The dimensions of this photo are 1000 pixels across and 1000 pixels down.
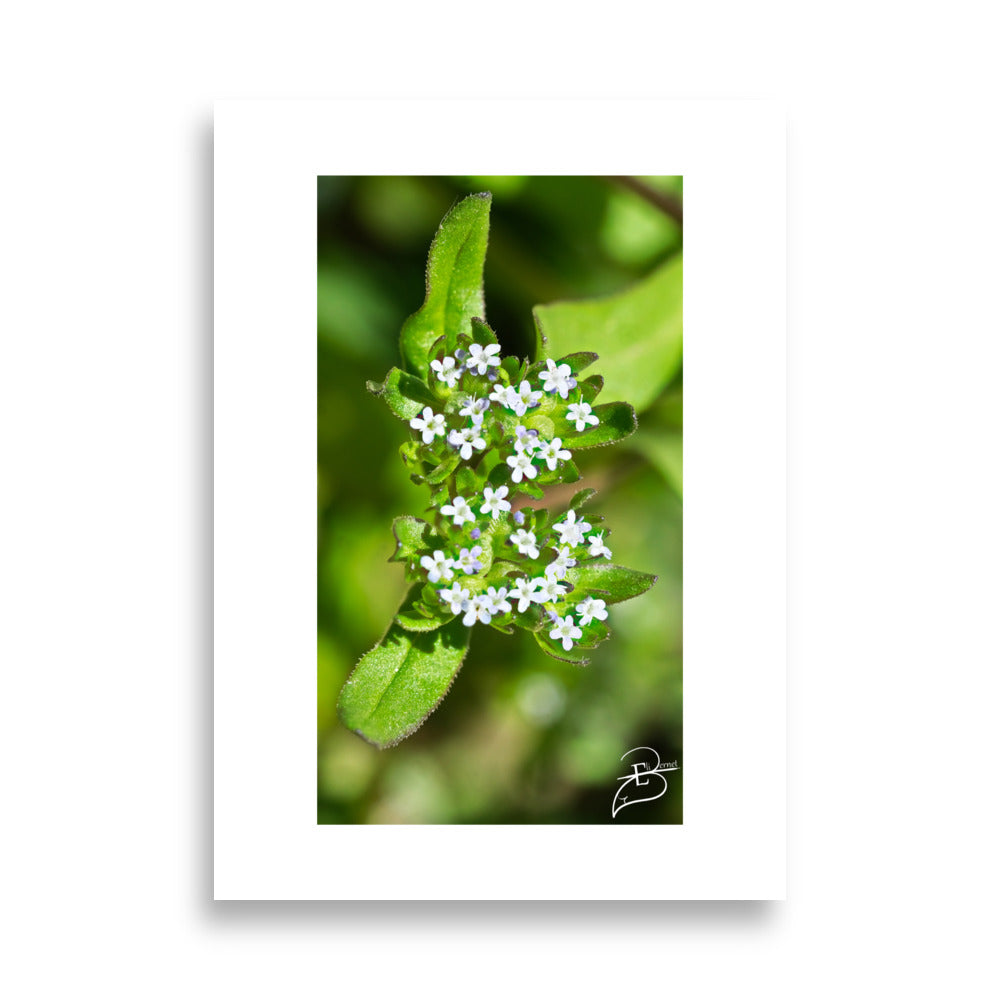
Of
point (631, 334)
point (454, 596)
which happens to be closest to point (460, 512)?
point (454, 596)

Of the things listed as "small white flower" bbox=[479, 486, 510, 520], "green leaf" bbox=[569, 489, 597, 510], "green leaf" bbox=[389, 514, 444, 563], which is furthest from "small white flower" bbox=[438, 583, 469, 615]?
"green leaf" bbox=[569, 489, 597, 510]

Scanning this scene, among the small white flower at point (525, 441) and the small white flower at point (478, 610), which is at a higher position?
the small white flower at point (525, 441)

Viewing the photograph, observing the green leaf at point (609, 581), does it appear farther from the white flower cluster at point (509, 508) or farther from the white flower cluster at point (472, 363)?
the white flower cluster at point (472, 363)

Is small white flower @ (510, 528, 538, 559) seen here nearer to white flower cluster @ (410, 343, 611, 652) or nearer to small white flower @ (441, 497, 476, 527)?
white flower cluster @ (410, 343, 611, 652)
